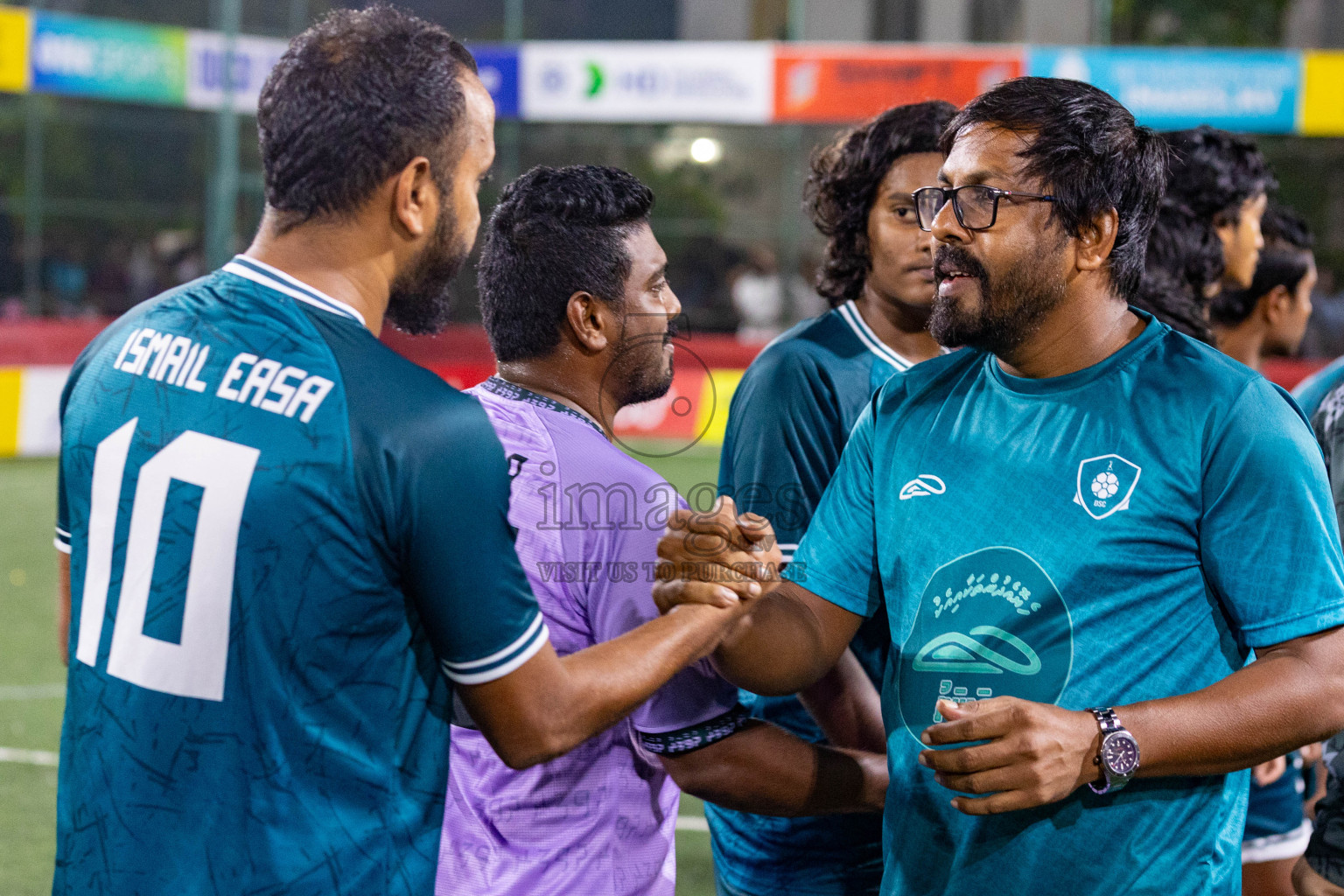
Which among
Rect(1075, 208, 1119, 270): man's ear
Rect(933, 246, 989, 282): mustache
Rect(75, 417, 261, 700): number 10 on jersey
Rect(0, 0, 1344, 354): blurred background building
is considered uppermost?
Rect(0, 0, 1344, 354): blurred background building

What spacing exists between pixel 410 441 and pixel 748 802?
1.12m

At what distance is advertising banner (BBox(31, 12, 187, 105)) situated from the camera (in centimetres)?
2012

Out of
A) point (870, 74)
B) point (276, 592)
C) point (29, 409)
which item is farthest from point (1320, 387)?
point (870, 74)

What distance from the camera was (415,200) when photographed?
201 cm

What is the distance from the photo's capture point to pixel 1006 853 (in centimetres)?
230

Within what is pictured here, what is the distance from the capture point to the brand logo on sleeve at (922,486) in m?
2.45

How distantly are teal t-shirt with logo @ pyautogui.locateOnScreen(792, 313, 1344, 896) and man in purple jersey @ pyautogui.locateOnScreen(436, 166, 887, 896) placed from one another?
0.34m

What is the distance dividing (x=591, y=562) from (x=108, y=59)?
21.6m

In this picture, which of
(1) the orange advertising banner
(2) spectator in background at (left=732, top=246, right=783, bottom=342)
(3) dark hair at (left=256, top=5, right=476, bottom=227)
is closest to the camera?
(3) dark hair at (left=256, top=5, right=476, bottom=227)

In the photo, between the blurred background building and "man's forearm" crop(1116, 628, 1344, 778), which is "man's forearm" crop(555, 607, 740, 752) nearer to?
"man's forearm" crop(1116, 628, 1344, 778)

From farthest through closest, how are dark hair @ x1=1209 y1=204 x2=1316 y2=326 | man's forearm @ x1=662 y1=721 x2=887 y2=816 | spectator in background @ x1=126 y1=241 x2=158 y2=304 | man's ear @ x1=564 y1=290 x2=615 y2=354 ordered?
spectator in background @ x1=126 y1=241 x2=158 y2=304, dark hair @ x1=1209 y1=204 x2=1316 y2=326, man's ear @ x1=564 y1=290 x2=615 y2=354, man's forearm @ x1=662 y1=721 x2=887 y2=816

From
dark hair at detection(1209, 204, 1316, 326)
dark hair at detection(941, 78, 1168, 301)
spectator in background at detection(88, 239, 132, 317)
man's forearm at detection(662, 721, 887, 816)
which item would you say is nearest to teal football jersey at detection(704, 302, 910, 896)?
man's forearm at detection(662, 721, 887, 816)

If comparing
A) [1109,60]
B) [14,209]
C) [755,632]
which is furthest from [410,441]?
[14,209]

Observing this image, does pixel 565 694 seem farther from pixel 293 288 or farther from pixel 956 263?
pixel 956 263
